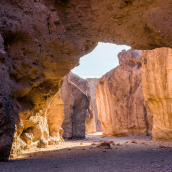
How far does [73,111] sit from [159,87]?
7.49 metres

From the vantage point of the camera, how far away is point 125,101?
49.6 feet

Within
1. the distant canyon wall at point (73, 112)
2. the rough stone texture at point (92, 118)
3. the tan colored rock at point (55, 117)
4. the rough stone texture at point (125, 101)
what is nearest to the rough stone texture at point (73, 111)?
the distant canyon wall at point (73, 112)

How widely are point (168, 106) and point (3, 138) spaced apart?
7.53 meters

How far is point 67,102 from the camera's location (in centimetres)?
1373

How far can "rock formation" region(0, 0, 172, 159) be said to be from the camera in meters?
4.41

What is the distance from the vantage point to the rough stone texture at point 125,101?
13969mm

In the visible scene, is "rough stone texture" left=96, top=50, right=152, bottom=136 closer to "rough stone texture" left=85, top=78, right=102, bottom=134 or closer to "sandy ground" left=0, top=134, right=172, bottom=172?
"rough stone texture" left=85, top=78, right=102, bottom=134

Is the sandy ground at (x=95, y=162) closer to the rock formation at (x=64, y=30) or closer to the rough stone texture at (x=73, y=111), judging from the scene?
the rock formation at (x=64, y=30)

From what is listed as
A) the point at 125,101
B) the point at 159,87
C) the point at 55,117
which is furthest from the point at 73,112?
the point at 159,87

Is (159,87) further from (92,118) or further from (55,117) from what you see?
(92,118)

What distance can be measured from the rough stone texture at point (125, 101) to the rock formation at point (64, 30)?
9.51 meters

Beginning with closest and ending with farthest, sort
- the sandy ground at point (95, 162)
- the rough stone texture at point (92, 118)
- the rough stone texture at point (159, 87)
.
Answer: the sandy ground at point (95, 162) < the rough stone texture at point (159, 87) < the rough stone texture at point (92, 118)

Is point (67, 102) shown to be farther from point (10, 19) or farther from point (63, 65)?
point (10, 19)

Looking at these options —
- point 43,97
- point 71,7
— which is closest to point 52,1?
point 71,7
